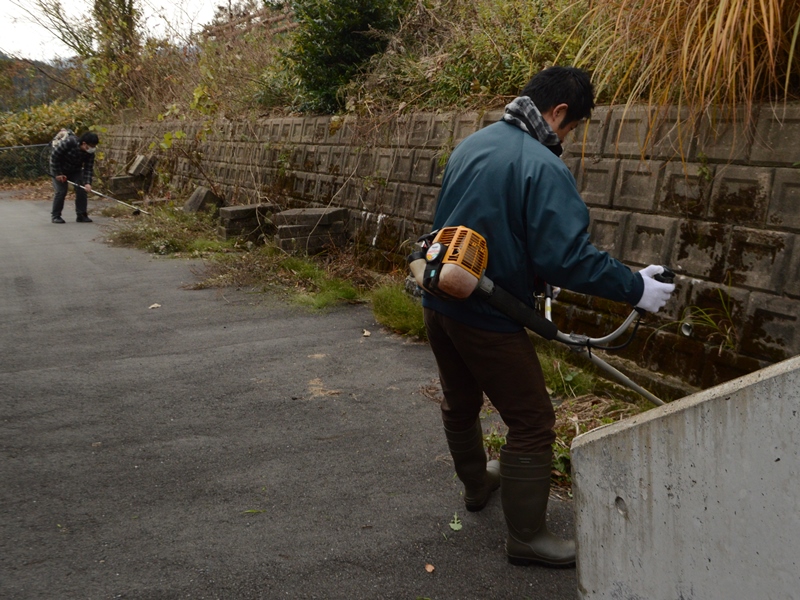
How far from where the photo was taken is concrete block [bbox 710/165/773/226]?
13.6ft

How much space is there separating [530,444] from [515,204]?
98 centimetres

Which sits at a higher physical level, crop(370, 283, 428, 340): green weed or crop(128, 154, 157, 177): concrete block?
crop(128, 154, 157, 177): concrete block

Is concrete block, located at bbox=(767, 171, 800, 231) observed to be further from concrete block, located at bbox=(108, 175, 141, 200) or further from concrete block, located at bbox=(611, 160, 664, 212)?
concrete block, located at bbox=(108, 175, 141, 200)

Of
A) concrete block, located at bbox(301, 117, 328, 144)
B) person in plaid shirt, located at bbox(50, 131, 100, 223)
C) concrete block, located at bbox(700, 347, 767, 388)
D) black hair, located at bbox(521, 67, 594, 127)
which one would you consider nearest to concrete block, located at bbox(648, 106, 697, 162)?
concrete block, located at bbox(700, 347, 767, 388)

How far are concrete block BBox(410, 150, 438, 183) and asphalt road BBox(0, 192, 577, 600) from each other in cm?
153

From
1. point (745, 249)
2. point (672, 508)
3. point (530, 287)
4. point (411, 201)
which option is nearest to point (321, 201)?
point (411, 201)

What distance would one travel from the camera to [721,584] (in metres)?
2.15

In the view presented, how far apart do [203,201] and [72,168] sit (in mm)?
3989

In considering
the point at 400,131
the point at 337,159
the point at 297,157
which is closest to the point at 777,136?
the point at 400,131

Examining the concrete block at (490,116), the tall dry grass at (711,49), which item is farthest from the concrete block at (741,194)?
the concrete block at (490,116)

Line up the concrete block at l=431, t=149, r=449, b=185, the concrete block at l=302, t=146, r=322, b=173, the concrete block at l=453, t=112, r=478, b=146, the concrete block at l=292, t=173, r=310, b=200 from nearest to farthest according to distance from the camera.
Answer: the concrete block at l=453, t=112, r=478, b=146 < the concrete block at l=431, t=149, r=449, b=185 < the concrete block at l=302, t=146, r=322, b=173 < the concrete block at l=292, t=173, r=310, b=200

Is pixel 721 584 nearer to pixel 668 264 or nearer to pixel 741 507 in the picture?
pixel 741 507

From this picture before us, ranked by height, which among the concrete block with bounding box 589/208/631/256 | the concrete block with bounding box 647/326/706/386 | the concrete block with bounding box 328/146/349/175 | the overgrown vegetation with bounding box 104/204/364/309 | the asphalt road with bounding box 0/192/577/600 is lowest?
the asphalt road with bounding box 0/192/577/600

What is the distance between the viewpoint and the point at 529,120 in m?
3.02
